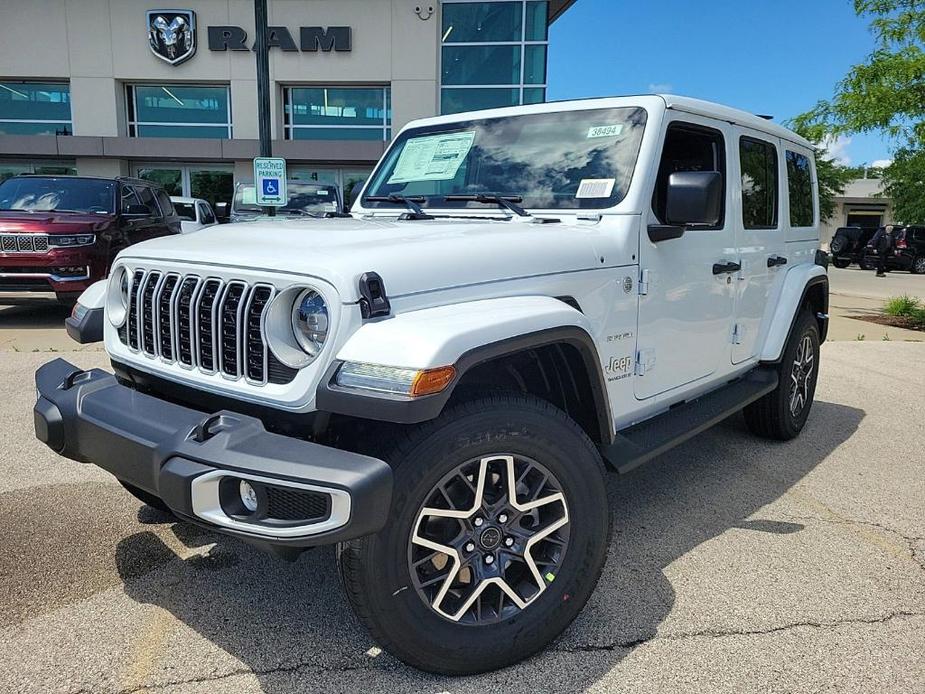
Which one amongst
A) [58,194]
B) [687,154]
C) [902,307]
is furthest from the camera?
[902,307]

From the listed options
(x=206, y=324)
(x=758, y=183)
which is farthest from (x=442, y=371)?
(x=758, y=183)

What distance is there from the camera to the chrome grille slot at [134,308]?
2695 millimetres

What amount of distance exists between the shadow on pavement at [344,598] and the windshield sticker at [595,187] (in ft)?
5.18

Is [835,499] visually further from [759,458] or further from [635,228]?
[635,228]

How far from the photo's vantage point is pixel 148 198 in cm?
1068

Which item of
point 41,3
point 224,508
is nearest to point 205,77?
point 41,3

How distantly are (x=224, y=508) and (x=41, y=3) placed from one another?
25635mm

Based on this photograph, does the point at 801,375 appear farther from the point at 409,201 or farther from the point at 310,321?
the point at 310,321

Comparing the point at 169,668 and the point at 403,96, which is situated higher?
the point at 403,96

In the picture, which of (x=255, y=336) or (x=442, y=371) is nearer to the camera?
(x=442, y=371)

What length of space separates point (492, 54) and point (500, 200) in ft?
63.5

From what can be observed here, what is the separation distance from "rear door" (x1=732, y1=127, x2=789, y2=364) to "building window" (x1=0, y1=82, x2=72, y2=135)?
936 inches

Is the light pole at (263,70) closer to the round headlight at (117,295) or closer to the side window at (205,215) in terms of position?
the side window at (205,215)

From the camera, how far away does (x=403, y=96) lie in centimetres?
2148
